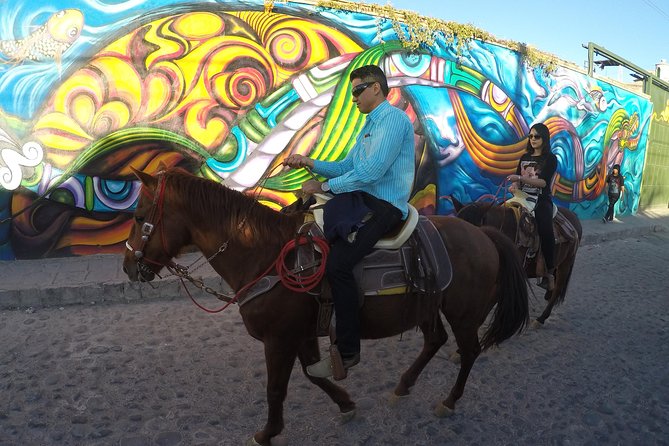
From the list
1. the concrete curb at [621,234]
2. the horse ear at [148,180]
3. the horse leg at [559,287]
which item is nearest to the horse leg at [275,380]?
the horse ear at [148,180]

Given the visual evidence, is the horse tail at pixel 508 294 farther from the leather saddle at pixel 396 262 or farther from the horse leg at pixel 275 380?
the horse leg at pixel 275 380

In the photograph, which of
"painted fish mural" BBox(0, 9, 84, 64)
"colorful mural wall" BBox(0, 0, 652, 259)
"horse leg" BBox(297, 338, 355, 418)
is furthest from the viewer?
"colorful mural wall" BBox(0, 0, 652, 259)

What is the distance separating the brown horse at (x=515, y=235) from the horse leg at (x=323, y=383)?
8.47 ft

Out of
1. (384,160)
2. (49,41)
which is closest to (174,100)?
(49,41)

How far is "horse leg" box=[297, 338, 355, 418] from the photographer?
9.64 feet

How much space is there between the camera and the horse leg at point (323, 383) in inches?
116

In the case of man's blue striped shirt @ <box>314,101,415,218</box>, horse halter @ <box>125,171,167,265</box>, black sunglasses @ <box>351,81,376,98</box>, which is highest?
black sunglasses @ <box>351,81,376,98</box>

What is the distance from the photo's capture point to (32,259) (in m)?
6.41

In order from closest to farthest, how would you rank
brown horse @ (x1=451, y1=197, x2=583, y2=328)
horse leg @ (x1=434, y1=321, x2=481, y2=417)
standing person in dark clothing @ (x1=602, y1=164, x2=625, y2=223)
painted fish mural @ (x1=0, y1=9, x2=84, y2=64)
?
horse leg @ (x1=434, y1=321, x2=481, y2=417)
brown horse @ (x1=451, y1=197, x2=583, y2=328)
painted fish mural @ (x1=0, y1=9, x2=84, y2=64)
standing person in dark clothing @ (x1=602, y1=164, x2=625, y2=223)

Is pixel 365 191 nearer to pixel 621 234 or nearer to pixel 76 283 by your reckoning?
pixel 76 283

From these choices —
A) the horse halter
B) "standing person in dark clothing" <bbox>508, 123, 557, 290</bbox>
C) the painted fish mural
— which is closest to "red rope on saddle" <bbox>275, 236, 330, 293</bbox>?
the horse halter

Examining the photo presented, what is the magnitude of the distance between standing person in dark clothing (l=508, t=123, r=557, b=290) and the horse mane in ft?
10.6

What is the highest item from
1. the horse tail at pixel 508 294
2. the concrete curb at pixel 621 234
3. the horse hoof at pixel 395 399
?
the horse tail at pixel 508 294

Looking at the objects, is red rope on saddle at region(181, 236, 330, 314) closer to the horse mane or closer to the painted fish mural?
the horse mane
